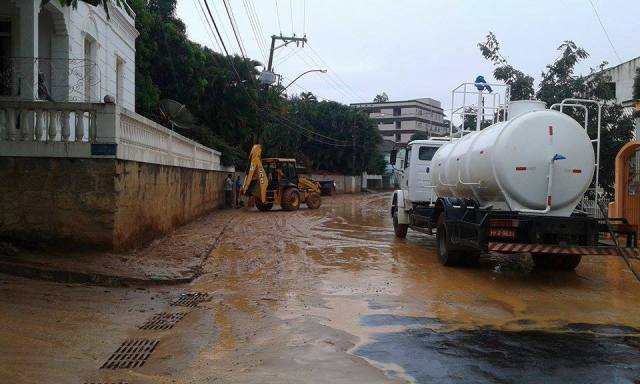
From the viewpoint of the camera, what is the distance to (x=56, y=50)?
43.6 ft

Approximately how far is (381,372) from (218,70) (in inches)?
1203

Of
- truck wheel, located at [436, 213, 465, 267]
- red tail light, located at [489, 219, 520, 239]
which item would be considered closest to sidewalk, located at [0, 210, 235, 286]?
truck wheel, located at [436, 213, 465, 267]

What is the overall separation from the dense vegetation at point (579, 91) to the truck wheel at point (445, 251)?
9788mm

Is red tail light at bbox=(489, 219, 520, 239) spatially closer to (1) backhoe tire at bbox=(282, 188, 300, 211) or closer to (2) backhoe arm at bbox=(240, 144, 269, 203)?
(2) backhoe arm at bbox=(240, 144, 269, 203)

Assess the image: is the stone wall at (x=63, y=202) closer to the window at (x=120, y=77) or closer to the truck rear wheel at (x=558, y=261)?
the truck rear wheel at (x=558, y=261)

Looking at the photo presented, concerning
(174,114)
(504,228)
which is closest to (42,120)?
(504,228)

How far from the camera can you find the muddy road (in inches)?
193

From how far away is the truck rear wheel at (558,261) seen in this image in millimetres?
10719

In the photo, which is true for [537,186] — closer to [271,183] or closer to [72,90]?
[72,90]

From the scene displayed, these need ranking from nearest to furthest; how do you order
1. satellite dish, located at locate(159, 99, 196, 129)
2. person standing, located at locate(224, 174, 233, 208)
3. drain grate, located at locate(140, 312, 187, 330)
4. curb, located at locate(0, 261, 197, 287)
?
drain grate, located at locate(140, 312, 187, 330) → curb, located at locate(0, 261, 197, 287) → satellite dish, located at locate(159, 99, 196, 129) → person standing, located at locate(224, 174, 233, 208)

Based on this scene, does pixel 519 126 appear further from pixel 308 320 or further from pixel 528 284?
pixel 308 320

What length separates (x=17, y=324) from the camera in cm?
580

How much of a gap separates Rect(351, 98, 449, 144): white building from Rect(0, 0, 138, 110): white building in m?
92.5

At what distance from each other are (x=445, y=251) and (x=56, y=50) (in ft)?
32.4
